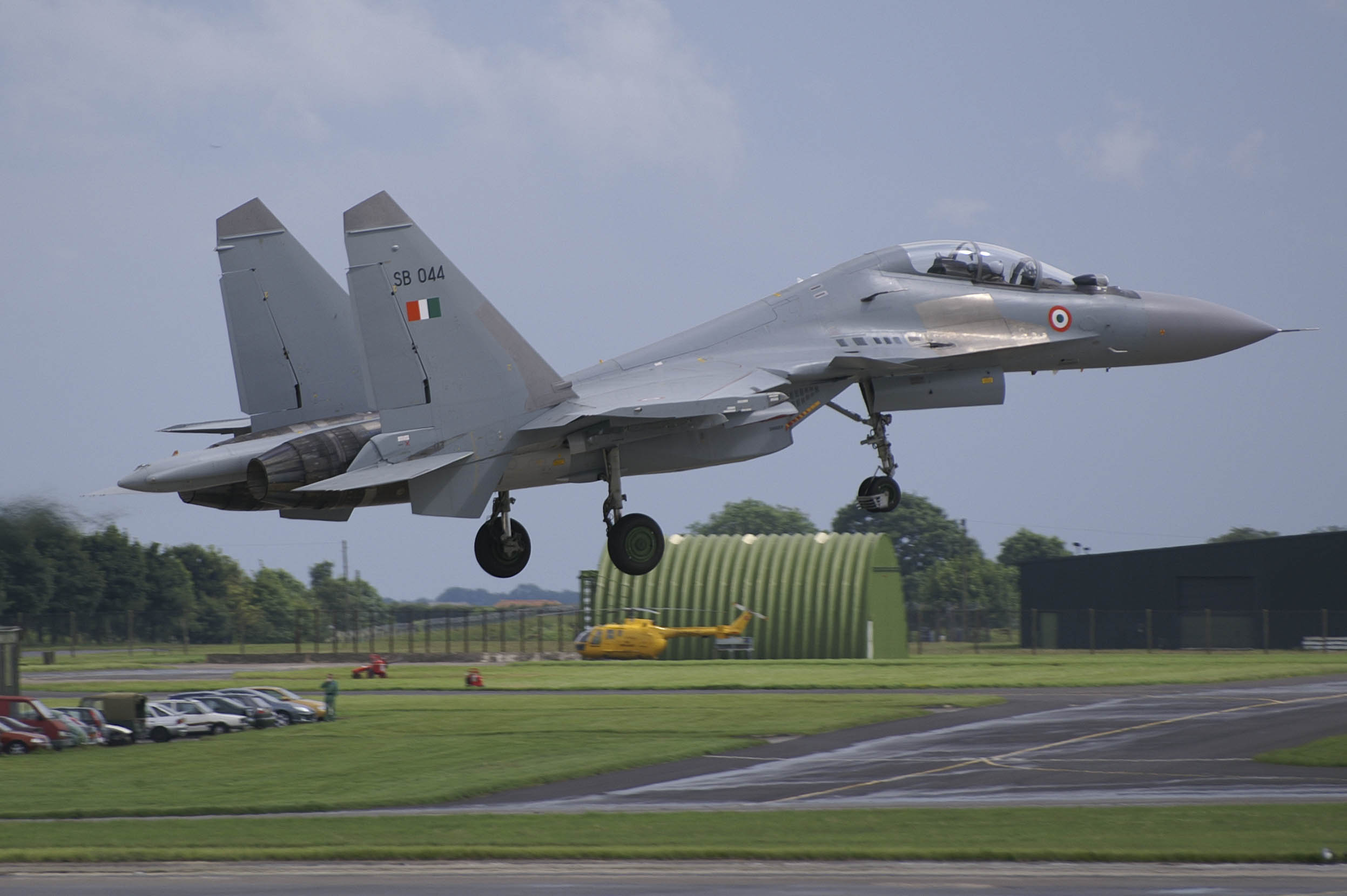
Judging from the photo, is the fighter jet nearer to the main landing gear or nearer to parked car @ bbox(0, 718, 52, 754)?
the main landing gear

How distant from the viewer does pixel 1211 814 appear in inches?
1051

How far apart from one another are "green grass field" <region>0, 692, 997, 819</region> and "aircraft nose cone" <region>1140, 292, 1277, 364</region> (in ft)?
55.4

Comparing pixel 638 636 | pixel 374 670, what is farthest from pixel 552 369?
pixel 638 636

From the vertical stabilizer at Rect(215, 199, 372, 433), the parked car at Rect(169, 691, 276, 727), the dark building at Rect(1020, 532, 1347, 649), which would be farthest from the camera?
the dark building at Rect(1020, 532, 1347, 649)

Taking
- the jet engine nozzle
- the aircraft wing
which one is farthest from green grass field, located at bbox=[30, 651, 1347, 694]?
the jet engine nozzle

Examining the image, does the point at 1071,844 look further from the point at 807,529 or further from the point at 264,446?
the point at 807,529

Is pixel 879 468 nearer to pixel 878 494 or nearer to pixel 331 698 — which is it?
pixel 878 494

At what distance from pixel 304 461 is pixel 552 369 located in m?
4.03

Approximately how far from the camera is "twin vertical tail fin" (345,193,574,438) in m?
21.8

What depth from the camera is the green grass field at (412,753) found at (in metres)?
33.5

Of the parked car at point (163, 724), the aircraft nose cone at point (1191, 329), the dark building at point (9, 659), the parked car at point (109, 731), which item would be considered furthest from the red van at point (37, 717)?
the aircraft nose cone at point (1191, 329)

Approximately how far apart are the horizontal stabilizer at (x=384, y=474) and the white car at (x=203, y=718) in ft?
83.8

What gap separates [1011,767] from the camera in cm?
3406

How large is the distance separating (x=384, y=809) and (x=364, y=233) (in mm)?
14847
